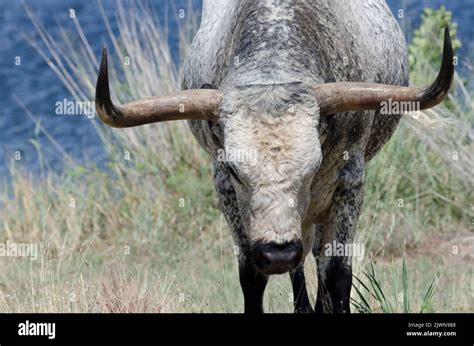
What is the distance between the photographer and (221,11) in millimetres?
8195

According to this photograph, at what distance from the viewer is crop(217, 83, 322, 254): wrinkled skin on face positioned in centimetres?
630

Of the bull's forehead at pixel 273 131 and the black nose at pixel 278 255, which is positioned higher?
the bull's forehead at pixel 273 131

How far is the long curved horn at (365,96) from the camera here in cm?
656

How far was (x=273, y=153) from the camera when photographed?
632 centimetres

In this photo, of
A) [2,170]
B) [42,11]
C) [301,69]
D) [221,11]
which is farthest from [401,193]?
[42,11]

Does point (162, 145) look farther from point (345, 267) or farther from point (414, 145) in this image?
point (345, 267)

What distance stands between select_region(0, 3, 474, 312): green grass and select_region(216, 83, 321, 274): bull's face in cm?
267
